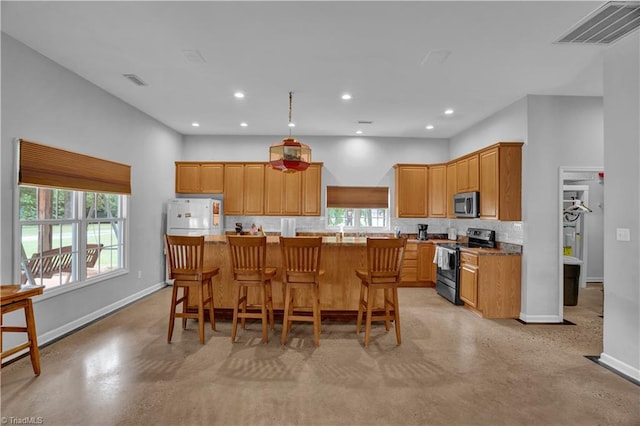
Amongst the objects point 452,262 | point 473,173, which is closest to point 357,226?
point 452,262

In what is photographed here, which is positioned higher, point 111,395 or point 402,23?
point 402,23

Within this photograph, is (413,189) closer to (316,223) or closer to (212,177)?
(316,223)

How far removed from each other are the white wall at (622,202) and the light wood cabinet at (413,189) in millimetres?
3506

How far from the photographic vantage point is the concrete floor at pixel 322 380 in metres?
2.26

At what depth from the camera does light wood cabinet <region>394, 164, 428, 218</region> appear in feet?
21.5

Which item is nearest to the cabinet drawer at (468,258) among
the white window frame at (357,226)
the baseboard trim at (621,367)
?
the baseboard trim at (621,367)

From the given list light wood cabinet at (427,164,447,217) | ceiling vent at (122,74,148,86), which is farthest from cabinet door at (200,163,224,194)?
light wood cabinet at (427,164,447,217)

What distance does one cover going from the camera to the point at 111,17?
8.82 ft

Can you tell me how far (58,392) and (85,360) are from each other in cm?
56

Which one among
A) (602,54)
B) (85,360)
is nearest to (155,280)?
(85,360)

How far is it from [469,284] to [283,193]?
11.9ft

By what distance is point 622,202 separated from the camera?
295 cm

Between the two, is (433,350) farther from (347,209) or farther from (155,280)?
(155,280)

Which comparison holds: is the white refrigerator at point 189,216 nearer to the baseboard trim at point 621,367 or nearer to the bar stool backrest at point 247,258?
the bar stool backrest at point 247,258
